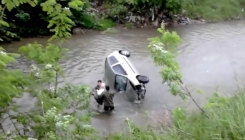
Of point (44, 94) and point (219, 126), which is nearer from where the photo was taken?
point (219, 126)

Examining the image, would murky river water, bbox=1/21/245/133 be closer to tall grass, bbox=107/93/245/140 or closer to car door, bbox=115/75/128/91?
car door, bbox=115/75/128/91

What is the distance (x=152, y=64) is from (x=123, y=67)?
4539mm

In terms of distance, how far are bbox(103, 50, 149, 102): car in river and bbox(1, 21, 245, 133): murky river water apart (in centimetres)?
40

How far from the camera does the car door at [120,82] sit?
47.9 ft

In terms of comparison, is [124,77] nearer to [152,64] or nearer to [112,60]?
[112,60]

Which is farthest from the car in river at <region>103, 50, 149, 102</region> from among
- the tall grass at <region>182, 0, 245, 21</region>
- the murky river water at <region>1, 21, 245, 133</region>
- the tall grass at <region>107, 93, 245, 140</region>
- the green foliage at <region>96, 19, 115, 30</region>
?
the tall grass at <region>182, 0, 245, 21</region>

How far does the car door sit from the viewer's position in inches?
575

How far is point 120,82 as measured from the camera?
48.7 ft

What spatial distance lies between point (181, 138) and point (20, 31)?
66.1ft

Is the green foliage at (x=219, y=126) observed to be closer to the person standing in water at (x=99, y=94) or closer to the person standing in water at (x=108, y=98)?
the person standing in water at (x=108, y=98)

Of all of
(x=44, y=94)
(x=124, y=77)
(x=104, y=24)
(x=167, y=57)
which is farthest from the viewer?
(x=104, y=24)


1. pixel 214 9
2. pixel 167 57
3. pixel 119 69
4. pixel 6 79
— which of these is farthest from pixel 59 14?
pixel 214 9

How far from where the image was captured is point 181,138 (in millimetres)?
5031

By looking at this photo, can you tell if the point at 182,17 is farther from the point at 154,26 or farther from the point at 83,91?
the point at 83,91
